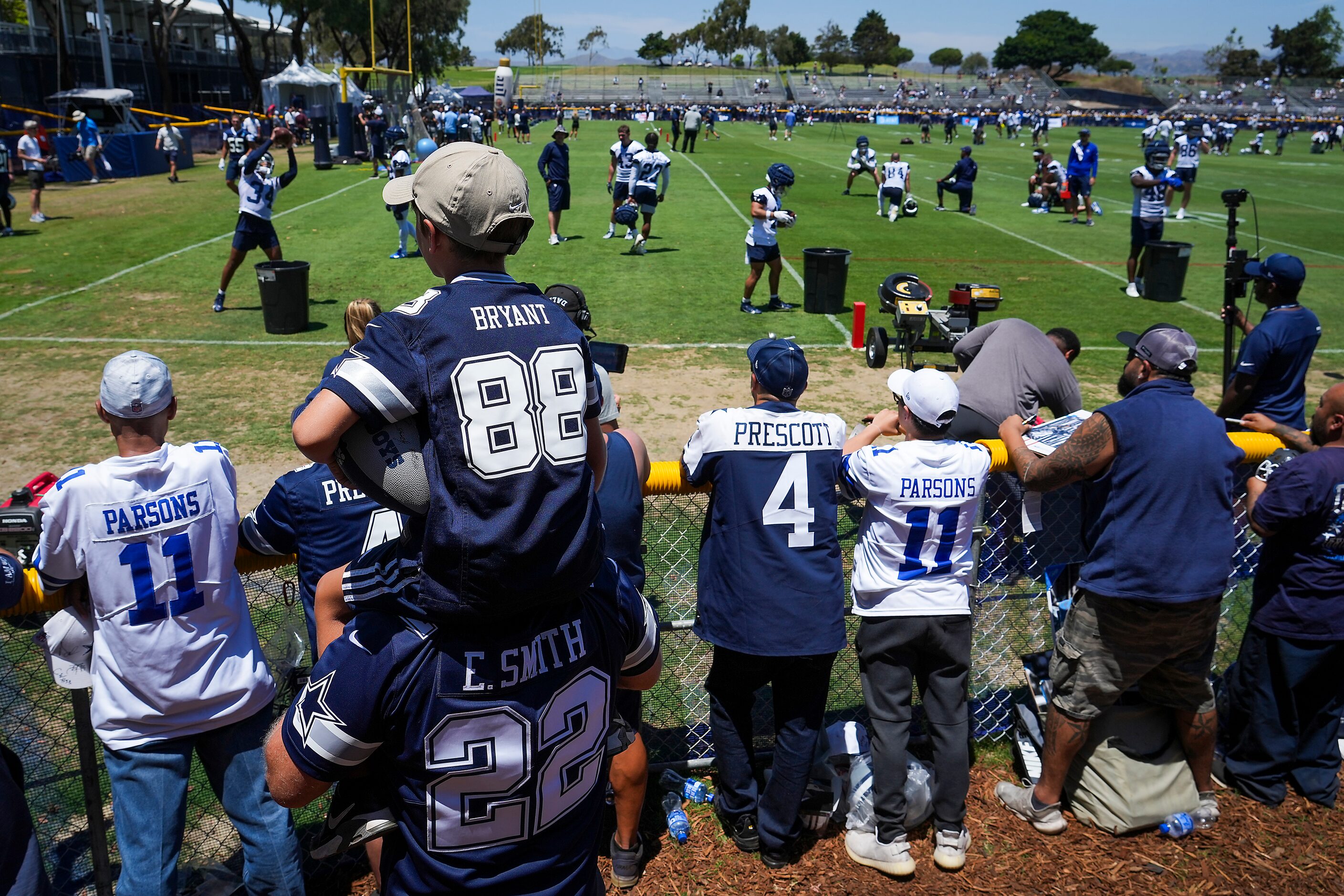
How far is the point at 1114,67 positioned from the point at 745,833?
163 metres

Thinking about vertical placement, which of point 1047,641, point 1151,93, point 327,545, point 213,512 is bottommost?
point 1047,641

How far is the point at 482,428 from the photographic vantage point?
1.74 metres

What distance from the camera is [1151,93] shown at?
98.9m

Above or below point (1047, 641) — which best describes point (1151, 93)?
above

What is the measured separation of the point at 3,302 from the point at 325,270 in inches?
186

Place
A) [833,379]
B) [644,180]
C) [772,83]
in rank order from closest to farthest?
[833,379]
[644,180]
[772,83]

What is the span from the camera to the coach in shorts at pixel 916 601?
3.80 metres

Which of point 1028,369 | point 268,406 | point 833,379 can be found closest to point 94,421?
point 268,406

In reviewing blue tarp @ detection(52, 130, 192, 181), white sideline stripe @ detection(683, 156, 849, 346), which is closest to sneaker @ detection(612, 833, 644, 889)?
white sideline stripe @ detection(683, 156, 849, 346)

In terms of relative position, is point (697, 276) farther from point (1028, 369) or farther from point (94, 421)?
point (1028, 369)

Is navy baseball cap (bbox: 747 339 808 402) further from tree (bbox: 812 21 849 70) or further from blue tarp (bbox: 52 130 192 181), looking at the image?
tree (bbox: 812 21 849 70)

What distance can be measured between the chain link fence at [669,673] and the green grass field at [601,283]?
3676 mm

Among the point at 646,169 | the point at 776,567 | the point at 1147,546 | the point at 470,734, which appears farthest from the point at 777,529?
the point at 646,169

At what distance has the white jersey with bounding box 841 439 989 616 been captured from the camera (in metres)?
3.79
